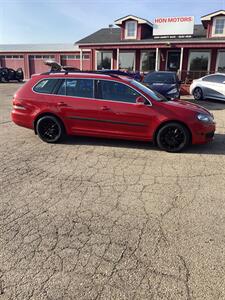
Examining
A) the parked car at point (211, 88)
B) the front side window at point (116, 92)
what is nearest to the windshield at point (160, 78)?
the parked car at point (211, 88)

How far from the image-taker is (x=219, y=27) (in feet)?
72.8

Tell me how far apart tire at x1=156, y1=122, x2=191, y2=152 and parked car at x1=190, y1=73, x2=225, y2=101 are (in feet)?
31.1

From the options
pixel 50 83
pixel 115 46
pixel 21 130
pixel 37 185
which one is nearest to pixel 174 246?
pixel 37 185

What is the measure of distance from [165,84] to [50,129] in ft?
22.6

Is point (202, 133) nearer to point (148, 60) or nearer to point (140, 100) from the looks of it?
point (140, 100)

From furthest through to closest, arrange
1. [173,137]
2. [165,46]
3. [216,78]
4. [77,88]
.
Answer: [165,46]
[216,78]
[77,88]
[173,137]

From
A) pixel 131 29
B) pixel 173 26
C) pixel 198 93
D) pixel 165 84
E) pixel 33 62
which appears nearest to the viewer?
pixel 165 84

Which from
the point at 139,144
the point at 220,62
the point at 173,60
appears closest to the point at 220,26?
the point at 220,62

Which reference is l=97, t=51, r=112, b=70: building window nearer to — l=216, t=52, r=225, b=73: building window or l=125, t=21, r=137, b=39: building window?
l=125, t=21, r=137, b=39: building window

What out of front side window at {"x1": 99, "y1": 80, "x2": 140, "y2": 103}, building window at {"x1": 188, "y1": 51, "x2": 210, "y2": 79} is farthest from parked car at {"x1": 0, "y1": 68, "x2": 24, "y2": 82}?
front side window at {"x1": 99, "y1": 80, "x2": 140, "y2": 103}

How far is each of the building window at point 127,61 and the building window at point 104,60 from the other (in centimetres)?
114

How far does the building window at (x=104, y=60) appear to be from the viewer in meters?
26.2

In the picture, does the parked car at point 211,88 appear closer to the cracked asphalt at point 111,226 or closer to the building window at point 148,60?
the cracked asphalt at point 111,226

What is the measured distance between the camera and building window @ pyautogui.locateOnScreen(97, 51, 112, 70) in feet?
85.9
